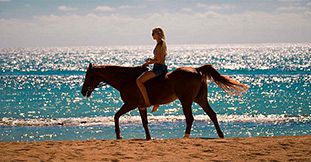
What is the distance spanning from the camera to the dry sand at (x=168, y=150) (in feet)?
28.5

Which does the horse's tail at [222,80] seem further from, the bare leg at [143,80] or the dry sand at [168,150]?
the dry sand at [168,150]

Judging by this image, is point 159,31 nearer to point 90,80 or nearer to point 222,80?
point 222,80

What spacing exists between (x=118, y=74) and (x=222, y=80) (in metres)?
2.53

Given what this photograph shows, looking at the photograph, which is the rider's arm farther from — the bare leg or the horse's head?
the horse's head

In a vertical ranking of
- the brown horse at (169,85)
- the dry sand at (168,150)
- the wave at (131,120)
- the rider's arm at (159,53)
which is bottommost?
the wave at (131,120)

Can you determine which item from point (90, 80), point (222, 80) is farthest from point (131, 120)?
point (222, 80)

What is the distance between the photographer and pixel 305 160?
27.4 feet

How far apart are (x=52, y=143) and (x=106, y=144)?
1.28 meters

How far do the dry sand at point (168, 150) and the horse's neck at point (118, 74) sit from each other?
1827 millimetres

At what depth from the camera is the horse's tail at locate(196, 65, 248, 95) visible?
11.2 meters

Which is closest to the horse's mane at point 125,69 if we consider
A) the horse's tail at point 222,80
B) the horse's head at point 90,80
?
the horse's head at point 90,80

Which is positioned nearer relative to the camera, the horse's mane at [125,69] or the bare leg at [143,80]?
the bare leg at [143,80]

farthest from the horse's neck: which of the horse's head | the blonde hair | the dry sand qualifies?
the dry sand

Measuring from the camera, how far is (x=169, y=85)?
11.2 meters
